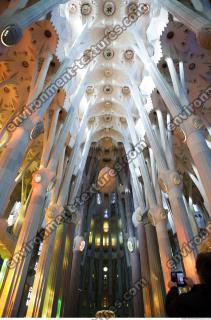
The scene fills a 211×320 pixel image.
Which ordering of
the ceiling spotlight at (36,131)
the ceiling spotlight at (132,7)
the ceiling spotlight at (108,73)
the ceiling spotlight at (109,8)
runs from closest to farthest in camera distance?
1. the ceiling spotlight at (36,131)
2. the ceiling spotlight at (132,7)
3. the ceiling spotlight at (109,8)
4. the ceiling spotlight at (108,73)

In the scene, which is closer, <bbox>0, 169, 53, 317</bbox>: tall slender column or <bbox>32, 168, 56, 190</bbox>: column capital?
<bbox>0, 169, 53, 317</bbox>: tall slender column

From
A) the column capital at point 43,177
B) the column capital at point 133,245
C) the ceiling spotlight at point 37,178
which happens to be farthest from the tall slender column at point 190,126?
the column capital at point 133,245

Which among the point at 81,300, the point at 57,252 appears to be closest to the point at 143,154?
Result: the point at 57,252

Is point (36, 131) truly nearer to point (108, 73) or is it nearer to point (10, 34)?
point (10, 34)

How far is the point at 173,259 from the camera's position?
10.4 m

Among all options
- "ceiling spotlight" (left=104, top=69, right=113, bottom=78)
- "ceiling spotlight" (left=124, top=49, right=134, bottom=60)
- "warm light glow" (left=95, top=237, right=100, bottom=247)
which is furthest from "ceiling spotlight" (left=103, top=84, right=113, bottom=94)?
"warm light glow" (left=95, top=237, right=100, bottom=247)

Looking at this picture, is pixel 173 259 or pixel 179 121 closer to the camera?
pixel 179 121

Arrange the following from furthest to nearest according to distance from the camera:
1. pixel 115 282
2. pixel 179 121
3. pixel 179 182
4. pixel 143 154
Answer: pixel 115 282 < pixel 143 154 < pixel 179 182 < pixel 179 121

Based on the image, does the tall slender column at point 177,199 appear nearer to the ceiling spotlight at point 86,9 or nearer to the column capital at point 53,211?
the column capital at point 53,211

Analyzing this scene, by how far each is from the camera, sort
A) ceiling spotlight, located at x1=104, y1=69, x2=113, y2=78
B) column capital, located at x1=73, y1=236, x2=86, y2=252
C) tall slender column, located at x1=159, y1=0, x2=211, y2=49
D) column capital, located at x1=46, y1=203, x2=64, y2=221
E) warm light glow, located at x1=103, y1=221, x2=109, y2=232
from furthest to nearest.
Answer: warm light glow, located at x1=103, y1=221, x2=109, y2=232
ceiling spotlight, located at x1=104, y1=69, x2=113, y2=78
column capital, located at x1=73, y1=236, x2=86, y2=252
column capital, located at x1=46, y1=203, x2=64, y2=221
tall slender column, located at x1=159, y1=0, x2=211, y2=49

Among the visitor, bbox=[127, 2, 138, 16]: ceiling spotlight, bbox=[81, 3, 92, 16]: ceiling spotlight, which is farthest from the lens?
bbox=[81, 3, 92, 16]: ceiling spotlight

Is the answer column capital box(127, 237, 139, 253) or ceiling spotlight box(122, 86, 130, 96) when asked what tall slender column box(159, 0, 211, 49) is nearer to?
ceiling spotlight box(122, 86, 130, 96)

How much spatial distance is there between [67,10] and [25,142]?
12.0m

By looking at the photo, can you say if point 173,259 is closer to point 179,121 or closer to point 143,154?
point 179,121
